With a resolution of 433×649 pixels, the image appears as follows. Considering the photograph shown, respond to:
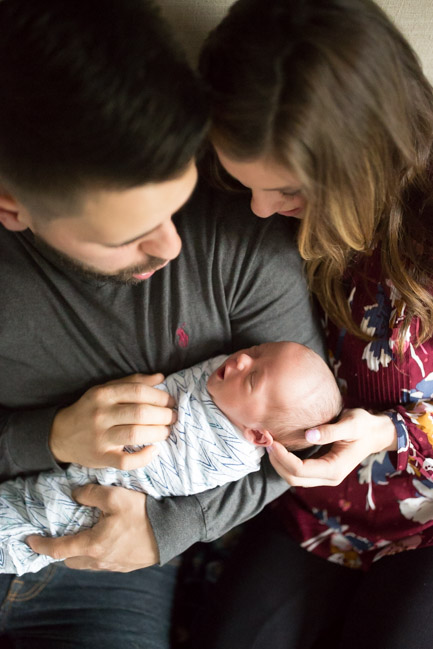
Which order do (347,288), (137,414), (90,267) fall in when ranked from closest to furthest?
(90,267) < (137,414) < (347,288)

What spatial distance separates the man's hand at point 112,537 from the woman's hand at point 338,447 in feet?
1.05

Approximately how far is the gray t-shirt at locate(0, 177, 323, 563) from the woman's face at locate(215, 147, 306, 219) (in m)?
0.14

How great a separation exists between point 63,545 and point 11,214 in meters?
0.71

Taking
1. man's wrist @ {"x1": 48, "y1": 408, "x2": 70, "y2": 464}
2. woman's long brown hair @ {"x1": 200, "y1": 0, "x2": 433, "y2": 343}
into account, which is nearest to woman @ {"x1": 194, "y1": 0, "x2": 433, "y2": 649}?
woman's long brown hair @ {"x1": 200, "y1": 0, "x2": 433, "y2": 343}

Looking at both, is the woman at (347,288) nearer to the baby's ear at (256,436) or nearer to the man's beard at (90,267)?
the baby's ear at (256,436)

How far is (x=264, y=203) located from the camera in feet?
3.39

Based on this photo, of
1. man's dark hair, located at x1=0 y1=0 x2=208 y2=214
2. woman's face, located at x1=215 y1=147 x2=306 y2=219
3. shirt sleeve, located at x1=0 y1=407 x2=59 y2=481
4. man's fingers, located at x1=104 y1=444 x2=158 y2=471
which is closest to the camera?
man's dark hair, located at x1=0 y1=0 x2=208 y2=214

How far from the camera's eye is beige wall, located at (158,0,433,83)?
44.7 inches

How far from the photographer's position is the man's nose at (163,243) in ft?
3.30

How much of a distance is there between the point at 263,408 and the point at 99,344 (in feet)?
1.27

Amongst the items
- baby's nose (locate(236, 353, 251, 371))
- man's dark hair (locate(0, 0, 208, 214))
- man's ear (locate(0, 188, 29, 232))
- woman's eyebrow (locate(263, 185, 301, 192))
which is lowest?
baby's nose (locate(236, 353, 251, 371))

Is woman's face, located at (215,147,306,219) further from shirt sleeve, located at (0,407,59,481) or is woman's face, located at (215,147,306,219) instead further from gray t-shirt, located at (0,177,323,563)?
shirt sleeve, located at (0,407,59,481)

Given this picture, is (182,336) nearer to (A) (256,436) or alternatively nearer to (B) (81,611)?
(A) (256,436)

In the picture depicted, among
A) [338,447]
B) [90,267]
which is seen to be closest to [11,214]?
[90,267]
